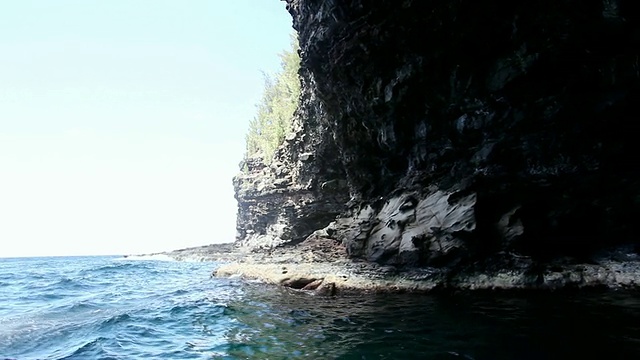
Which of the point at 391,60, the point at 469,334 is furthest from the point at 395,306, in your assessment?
the point at 391,60

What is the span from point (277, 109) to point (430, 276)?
121ft

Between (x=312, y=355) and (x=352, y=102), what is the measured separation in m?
17.0

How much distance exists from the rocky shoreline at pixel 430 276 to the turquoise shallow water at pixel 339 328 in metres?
0.72

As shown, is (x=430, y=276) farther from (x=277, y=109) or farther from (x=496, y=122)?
(x=277, y=109)

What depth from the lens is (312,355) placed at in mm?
8664

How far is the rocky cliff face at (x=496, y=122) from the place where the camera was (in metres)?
14.5

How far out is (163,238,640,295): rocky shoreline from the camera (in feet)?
43.4

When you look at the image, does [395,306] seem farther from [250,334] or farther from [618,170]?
[618,170]

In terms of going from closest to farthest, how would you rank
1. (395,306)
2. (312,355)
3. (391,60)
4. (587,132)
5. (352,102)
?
(312,355) → (395,306) → (587,132) → (391,60) → (352,102)

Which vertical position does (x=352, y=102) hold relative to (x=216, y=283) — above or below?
above

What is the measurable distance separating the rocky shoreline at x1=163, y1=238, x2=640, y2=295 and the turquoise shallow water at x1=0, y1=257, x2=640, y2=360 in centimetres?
72

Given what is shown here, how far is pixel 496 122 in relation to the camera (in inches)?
666

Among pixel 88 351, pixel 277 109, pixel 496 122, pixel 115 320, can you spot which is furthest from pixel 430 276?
pixel 277 109

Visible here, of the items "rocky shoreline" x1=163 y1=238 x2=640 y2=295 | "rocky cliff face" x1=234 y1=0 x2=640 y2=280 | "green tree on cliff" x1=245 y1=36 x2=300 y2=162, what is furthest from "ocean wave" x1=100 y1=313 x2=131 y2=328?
"green tree on cliff" x1=245 y1=36 x2=300 y2=162
